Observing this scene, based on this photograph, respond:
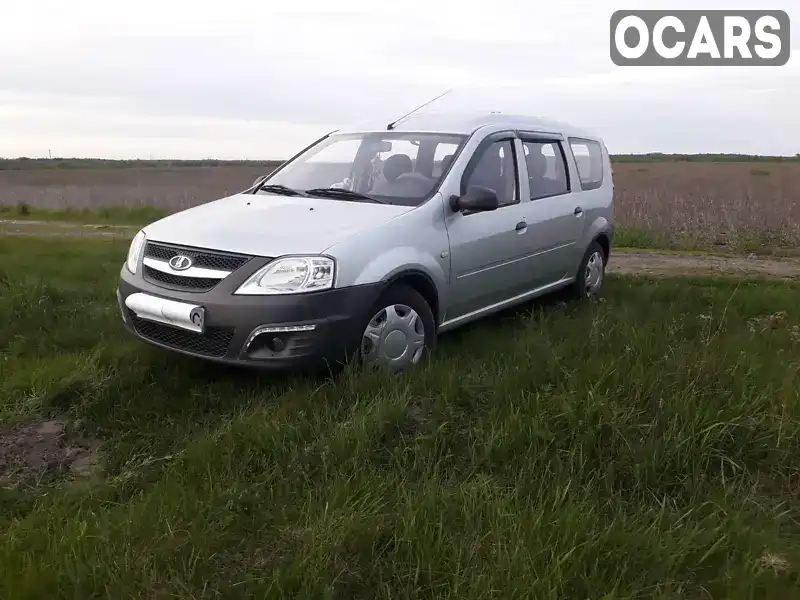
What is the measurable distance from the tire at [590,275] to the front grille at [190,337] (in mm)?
3788

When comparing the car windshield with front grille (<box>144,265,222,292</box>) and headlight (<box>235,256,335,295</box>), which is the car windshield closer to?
headlight (<box>235,256,335,295</box>)

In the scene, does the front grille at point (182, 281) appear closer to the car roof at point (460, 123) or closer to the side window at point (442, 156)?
the side window at point (442, 156)

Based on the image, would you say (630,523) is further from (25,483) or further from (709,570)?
(25,483)

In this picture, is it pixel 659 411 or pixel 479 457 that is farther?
pixel 659 411

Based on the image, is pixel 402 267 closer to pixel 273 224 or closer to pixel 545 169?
pixel 273 224

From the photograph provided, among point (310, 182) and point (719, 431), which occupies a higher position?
point (310, 182)

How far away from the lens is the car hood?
4.05 m

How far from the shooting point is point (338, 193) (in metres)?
4.99

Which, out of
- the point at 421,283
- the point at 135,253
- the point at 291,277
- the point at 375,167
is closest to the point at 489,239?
the point at 421,283

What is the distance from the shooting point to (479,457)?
3.31 m

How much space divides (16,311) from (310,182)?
2.64 metres

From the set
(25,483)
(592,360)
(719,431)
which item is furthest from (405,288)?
(25,483)

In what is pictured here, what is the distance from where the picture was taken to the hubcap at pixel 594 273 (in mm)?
6848

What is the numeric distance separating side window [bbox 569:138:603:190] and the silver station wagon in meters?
0.19
